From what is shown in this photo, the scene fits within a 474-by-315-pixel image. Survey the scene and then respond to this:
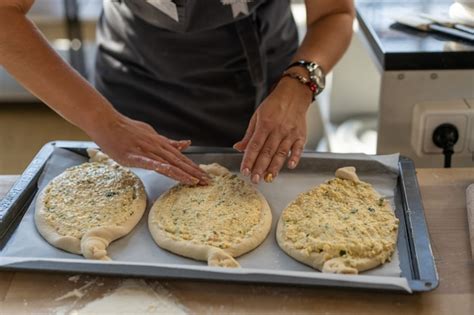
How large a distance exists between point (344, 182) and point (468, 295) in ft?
1.06

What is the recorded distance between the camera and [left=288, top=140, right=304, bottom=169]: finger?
1.21 meters

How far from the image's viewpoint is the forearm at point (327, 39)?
1.38m

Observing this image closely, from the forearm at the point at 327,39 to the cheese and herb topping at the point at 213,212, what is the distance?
1.01ft

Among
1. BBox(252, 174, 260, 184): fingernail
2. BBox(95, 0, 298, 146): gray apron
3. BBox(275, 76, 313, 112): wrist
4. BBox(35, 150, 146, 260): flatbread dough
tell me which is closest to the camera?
BBox(35, 150, 146, 260): flatbread dough

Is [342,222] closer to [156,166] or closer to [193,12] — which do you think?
[156,166]

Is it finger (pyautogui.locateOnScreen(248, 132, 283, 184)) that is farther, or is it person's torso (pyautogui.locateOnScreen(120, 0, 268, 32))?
person's torso (pyautogui.locateOnScreen(120, 0, 268, 32))

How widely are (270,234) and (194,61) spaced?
1.66 ft

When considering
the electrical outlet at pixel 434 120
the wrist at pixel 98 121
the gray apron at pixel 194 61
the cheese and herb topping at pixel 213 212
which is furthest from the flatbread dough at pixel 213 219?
the electrical outlet at pixel 434 120

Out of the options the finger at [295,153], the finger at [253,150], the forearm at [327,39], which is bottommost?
the finger at [295,153]

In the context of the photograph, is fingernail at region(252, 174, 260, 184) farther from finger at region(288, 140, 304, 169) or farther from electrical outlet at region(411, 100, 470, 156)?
electrical outlet at region(411, 100, 470, 156)

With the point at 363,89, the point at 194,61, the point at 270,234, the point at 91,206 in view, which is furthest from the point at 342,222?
the point at 363,89

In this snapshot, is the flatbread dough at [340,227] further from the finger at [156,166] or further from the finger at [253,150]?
the finger at [156,166]

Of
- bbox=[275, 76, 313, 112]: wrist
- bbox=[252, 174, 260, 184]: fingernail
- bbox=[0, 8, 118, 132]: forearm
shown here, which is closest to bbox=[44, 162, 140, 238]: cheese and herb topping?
bbox=[0, 8, 118, 132]: forearm

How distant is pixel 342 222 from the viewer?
3.67 feet
